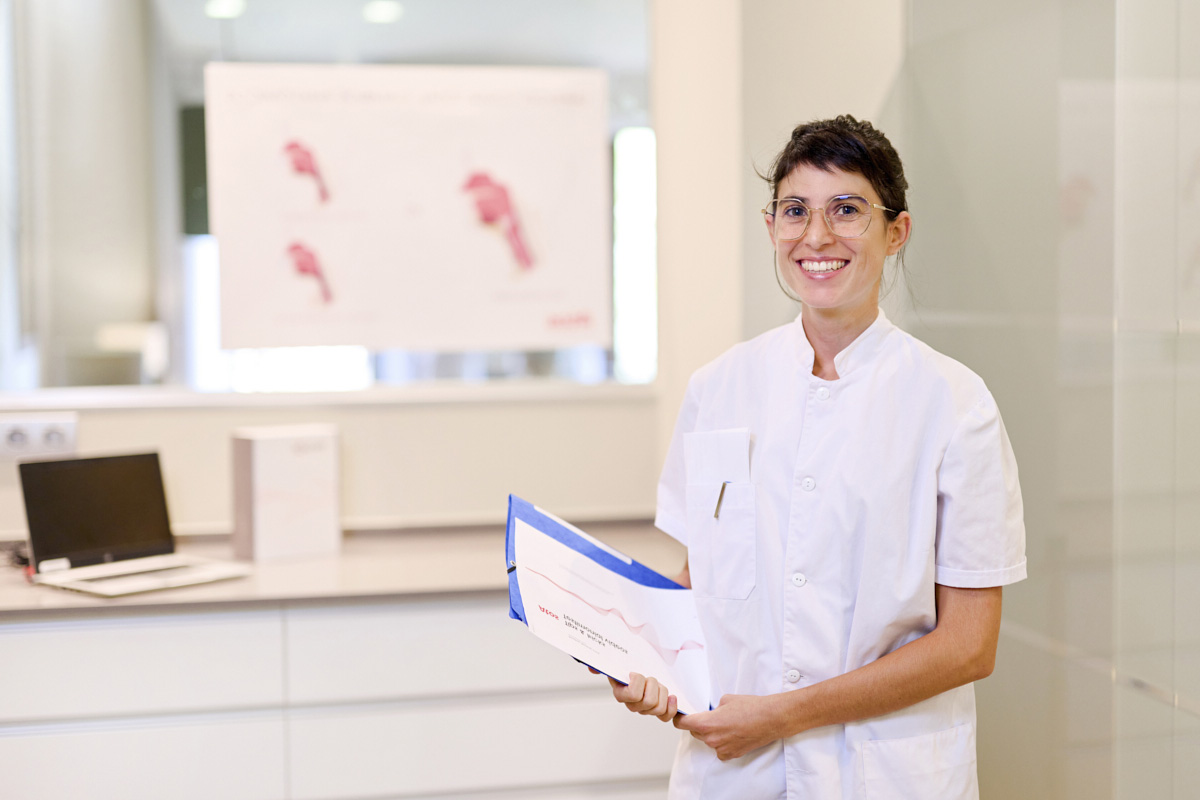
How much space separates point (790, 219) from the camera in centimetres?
119

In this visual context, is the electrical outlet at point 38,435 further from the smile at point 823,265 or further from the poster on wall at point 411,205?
the smile at point 823,265

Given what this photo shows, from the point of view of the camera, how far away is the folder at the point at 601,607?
1.12 meters

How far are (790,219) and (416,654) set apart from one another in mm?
1290

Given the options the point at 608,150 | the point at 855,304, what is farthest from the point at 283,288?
the point at 855,304

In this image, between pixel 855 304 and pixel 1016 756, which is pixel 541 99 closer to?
pixel 855 304

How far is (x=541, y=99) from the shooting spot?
8.53 feet

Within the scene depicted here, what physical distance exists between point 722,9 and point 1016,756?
6.32 ft

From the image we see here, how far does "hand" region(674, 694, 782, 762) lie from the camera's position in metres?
1.17

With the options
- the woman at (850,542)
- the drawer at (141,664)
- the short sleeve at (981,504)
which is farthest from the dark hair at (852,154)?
the drawer at (141,664)

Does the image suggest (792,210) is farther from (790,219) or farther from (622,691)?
(622,691)

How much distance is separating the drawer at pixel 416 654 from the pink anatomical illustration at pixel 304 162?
1087 millimetres

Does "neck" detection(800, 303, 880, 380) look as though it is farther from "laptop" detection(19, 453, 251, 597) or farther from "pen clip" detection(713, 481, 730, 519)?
"laptop" detection(19, 453, 251, 597)

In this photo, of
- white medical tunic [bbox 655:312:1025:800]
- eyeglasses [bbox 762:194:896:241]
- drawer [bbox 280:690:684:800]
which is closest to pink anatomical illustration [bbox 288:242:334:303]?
drawer [bbox 280:690:684:800]

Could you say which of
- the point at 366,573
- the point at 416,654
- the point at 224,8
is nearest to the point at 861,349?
the point at 416,654
